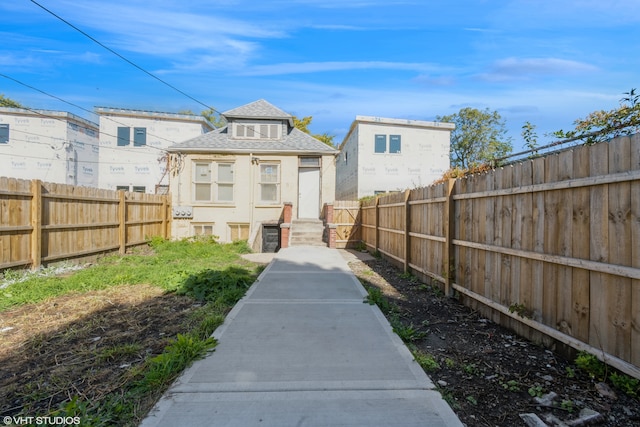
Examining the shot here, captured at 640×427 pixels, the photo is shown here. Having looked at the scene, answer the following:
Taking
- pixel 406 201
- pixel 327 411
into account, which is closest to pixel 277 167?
pixel 406 201

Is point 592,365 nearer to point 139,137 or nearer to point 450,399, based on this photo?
point 450,399

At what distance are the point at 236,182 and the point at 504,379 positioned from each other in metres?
13.3

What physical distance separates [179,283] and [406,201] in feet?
17.0

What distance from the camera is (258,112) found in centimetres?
1556

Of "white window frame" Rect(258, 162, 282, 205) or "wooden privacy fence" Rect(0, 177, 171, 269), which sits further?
"white window frame" Rect(258, 162, 282, 205)

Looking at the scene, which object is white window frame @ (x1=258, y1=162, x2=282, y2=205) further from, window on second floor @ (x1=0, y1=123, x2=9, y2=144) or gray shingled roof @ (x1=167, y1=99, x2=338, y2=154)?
window on second floor @ (x1=0, y1=123, x2=9, y2=144)

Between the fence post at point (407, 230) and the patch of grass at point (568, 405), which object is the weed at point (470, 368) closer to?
the patch of grass at point (568, 405)

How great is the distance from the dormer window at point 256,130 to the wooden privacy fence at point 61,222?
5288mm

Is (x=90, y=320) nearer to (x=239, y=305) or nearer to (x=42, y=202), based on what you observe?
(x=239, y=305)

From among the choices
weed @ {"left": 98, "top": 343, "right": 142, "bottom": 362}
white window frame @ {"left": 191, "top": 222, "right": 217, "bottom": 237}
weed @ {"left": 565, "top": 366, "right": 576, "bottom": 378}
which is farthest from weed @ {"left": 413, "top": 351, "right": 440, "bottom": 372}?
white window frame @ {"left": 191, "top": 222, "right": 217, "bottom": 237}

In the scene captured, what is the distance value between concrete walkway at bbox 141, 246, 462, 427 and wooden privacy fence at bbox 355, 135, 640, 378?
5.00 feet

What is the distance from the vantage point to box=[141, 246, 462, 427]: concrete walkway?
7.54ft

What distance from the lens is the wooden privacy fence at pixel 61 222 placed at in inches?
269

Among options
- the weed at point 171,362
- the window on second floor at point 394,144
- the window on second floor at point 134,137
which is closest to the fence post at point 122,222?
the weed at point 171,362
